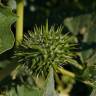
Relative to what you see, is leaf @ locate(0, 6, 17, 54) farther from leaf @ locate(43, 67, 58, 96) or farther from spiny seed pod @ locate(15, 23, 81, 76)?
leaf @ locate(43, 67, 58, 96)

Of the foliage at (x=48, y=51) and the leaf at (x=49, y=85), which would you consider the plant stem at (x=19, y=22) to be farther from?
the leaf at (x=49, y=85)

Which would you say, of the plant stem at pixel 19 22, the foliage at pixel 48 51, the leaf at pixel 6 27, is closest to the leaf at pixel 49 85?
the foliage at pixel 48 51

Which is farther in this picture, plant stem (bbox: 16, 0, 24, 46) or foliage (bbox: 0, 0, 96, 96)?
plant stem (bbox: 16, 0, 24, 46)

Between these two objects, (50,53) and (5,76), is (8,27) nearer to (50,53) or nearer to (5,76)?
(50,53)

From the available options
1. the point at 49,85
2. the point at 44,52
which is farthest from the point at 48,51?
the point at 49,85

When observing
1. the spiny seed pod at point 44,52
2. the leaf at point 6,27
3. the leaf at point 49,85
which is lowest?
the leaf at point 49,85

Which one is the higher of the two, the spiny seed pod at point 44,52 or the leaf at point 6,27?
the leaf at point 6,27

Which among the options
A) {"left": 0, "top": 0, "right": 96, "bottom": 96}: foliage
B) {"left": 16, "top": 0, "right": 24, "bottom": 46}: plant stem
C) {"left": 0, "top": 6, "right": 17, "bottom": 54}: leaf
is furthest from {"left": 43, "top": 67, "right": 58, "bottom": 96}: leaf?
{"left": 16, "top": 0, "right": 24, "bottom": 46}: plant stem

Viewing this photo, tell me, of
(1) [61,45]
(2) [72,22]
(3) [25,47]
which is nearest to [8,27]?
(3) [25,47]

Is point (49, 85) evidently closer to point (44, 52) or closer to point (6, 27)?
point (44, 52)
